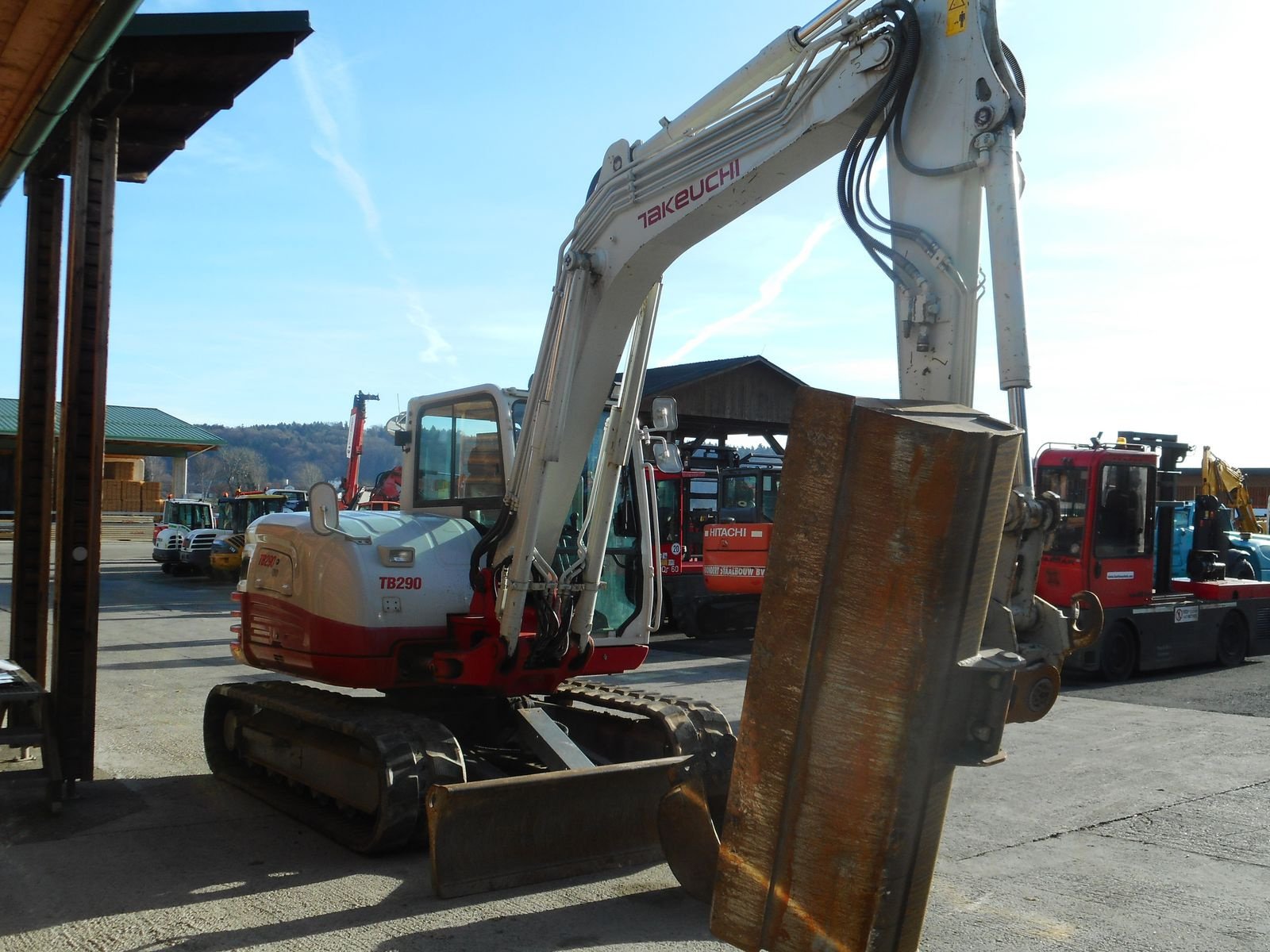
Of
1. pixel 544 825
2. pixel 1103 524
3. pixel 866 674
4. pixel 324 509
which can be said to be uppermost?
pixel 324 509

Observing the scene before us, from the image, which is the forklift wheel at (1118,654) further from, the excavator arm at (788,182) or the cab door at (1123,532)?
the excavator arm at (788,182)

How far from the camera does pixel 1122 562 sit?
1335 centimetres

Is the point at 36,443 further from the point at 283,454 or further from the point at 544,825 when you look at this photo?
the point at 283,454

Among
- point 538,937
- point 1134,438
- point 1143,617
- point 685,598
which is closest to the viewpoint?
point 538,937

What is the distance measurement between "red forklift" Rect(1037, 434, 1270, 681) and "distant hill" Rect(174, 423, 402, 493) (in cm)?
10037

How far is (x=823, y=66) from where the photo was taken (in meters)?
4.95

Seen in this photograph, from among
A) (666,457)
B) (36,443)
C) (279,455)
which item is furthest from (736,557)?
(279,455)

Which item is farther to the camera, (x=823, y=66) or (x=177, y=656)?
(x=177, y=656)

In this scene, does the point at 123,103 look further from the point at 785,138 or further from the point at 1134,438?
the point at 1134,438

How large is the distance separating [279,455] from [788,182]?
152m

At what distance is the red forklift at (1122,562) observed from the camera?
1316 centimetres

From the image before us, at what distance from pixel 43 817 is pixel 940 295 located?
5.79 meters

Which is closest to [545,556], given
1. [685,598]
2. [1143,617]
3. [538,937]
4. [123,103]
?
[538,937]

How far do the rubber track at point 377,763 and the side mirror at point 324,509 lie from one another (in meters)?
1.02
